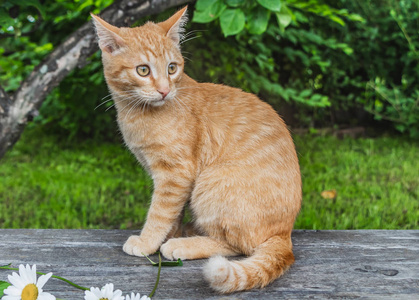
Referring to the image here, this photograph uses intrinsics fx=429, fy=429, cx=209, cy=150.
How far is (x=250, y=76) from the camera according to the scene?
455cm

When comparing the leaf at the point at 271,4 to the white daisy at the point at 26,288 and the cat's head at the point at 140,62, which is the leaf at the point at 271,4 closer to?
the cat's head at the point at 140,62

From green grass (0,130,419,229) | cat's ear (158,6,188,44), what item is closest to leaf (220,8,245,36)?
cat's ear (158,6,188,44)

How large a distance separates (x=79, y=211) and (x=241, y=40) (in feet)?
8.33

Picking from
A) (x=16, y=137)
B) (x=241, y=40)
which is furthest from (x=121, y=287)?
(x=241, y=40)

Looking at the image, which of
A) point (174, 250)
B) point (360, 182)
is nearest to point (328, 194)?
point (360, 182)

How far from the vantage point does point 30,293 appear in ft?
4.85

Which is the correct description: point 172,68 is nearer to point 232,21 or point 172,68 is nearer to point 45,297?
point 232,21

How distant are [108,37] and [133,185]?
2.39 meters

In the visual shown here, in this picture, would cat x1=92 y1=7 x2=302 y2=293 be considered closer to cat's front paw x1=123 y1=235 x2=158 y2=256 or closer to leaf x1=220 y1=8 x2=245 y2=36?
cat's front paw x1=123 y1=235 x2=158 y2=256

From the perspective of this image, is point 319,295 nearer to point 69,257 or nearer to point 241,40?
point 69,257

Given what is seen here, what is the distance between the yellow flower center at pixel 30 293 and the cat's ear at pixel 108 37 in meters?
1.16

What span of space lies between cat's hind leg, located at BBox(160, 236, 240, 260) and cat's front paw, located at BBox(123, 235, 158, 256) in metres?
0.06

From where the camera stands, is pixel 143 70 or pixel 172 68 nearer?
pixel 143 70

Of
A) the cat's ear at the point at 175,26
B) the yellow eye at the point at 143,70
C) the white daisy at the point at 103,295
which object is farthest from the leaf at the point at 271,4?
the white daisy at the point at 103,295
